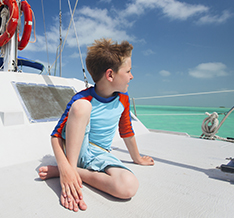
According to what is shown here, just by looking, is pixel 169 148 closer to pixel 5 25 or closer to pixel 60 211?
pixel 60 211

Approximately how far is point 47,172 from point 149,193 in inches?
20.2

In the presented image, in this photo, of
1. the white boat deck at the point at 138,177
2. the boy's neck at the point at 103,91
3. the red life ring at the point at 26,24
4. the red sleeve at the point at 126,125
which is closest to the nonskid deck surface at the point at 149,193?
the white boat deck at the point at 138,177

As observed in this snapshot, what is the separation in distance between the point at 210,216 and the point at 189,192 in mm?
195

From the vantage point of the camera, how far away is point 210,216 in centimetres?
74

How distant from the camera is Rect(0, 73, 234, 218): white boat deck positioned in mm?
761

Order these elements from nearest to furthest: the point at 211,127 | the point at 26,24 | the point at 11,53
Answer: the point at 211,127 < the point at 11,53 < the point at 26,24

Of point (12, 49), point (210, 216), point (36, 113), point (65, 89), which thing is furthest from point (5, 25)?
point (210, 216)

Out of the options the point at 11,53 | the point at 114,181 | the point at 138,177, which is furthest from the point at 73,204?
the point at 11,53

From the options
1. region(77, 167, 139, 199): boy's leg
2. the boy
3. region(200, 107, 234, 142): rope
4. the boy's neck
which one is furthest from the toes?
region(200, 107, 234, 142): rope

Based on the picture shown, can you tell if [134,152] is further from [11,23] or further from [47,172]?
[11,23]

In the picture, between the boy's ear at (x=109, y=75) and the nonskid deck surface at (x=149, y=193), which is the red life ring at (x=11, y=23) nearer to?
the nonskid deck surface at (x=149, y=193)

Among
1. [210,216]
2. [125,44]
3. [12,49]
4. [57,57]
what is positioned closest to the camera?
[210,216]

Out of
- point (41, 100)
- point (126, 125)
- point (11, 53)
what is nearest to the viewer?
point (126, 125)

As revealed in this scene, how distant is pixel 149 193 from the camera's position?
91 cm
